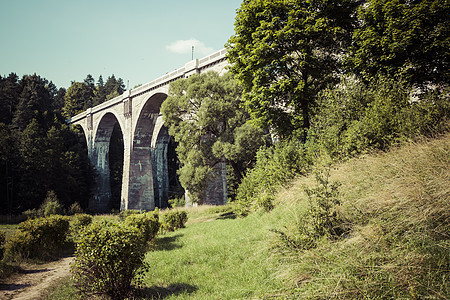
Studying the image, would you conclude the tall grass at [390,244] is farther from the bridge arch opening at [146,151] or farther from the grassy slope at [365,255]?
the bridge arch opening at [146,151]

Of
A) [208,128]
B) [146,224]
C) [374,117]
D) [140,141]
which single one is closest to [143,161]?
[140,141]

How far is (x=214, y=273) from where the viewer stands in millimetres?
5016

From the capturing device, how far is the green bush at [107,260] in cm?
409

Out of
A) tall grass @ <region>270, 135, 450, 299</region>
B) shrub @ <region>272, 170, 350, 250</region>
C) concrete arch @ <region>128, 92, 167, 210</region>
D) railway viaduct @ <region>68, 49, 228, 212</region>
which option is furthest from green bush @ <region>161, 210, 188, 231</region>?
concrete arch @ <region>128, 92, 167, 210</region>

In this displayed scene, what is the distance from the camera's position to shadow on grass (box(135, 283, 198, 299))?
4399 millimetres

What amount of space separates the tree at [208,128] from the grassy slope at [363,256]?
23.6 feet

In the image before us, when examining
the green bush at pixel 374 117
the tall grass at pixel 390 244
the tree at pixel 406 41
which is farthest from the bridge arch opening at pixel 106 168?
the tall grass at pixel 390 244

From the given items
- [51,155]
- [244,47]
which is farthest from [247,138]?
[51,155]

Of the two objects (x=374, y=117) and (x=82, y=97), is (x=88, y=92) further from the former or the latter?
(x=374, y=117)

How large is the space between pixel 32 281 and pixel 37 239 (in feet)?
8.20

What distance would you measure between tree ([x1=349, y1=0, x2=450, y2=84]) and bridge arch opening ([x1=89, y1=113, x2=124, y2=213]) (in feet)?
105

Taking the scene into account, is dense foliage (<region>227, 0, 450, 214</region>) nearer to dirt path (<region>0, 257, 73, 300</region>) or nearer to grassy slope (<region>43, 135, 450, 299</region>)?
grassy slope (<region>43, 135, 450, 299</region>)

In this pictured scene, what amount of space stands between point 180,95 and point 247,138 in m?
5.27

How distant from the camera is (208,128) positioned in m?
15.0
